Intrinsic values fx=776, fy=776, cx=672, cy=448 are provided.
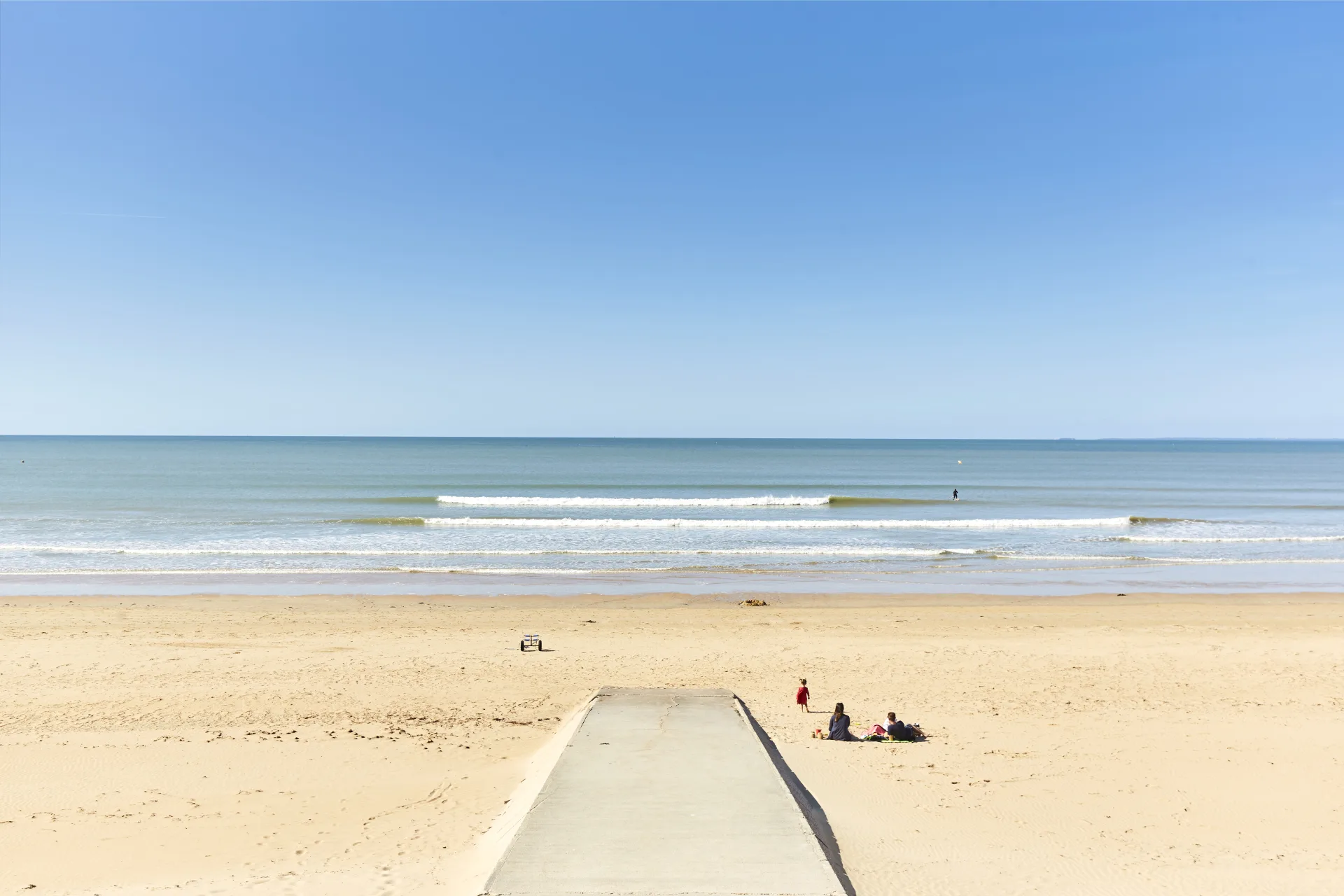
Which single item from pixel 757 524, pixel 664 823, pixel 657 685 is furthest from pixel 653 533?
pixel 664 823

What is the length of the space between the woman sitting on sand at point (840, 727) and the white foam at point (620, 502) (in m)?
38.5

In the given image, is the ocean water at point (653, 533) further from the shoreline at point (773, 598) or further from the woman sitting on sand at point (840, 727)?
the woman sitting on sand at point (840, 727)

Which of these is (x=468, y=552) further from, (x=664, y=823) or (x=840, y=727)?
(x=664, y=823)

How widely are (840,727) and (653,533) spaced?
86.9ft

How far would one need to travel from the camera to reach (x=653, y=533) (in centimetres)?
3781

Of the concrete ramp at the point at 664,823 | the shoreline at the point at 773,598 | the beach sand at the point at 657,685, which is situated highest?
the concrete ramp at the point at 664,823

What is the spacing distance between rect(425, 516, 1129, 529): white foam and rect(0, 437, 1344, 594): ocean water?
22cm

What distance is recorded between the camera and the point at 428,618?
20.3 metres

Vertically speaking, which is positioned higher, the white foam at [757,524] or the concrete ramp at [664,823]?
the concrete ramp at [664,823]

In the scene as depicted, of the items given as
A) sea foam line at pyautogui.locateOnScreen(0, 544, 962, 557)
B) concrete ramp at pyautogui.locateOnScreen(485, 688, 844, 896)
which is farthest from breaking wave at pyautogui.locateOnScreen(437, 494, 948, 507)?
concrete ramp at pyautogui.locateOnScreen(485, 688, 844, 896)

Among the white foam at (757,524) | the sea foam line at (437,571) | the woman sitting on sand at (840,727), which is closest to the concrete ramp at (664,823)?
the woman sitting on sand at (840,727)

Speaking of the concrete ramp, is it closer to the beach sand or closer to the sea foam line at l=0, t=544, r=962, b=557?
A: the beach sand

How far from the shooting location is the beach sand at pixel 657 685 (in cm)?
777

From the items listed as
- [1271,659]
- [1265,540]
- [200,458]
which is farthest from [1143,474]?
[200,458]
